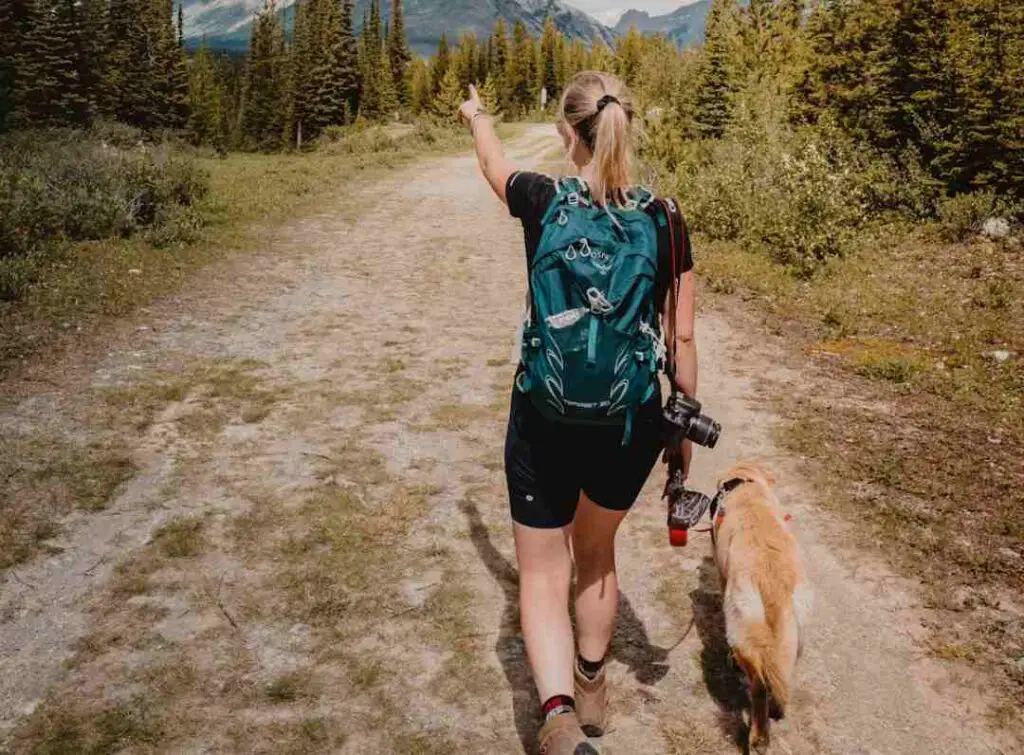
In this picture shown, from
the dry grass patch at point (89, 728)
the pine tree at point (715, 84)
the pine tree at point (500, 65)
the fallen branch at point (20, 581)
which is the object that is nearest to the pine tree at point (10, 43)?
the pine tree at point (715, 84)

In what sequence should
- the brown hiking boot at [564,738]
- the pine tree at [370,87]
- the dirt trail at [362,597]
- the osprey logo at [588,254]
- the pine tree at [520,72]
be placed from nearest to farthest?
the osprey logo at [588,254] < the brown hiking boot at [564,738] < the dirt trail at [362,597] < the pine tree at [370,87] < the pine tree at [520,72]

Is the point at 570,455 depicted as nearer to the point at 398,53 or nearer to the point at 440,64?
the point at 398,53

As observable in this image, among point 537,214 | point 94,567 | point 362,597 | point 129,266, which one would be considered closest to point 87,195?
point 129,266

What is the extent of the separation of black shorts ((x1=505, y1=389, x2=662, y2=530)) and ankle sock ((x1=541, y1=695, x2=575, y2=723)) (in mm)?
544

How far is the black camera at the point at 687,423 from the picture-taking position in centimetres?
249

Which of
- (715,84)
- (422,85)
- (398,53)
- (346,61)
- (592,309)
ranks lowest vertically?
(592,309)

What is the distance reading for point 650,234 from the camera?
223 centimetres

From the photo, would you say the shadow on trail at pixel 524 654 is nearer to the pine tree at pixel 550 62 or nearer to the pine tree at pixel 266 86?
the pine tree at pixel 266 86

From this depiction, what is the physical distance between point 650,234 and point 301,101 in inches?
2337

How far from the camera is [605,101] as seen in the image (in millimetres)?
2234

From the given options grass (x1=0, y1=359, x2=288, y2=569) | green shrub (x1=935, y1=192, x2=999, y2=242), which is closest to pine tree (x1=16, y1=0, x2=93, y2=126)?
grass (x1=0, y1=359, x2=288, y2=569)

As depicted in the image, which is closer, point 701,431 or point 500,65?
point 701,431

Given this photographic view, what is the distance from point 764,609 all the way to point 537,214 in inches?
66.5

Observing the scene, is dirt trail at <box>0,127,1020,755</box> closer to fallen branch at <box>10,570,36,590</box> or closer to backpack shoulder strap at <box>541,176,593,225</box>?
fallen branch at <box>10,570,36,590</box>
